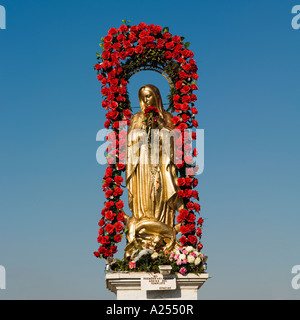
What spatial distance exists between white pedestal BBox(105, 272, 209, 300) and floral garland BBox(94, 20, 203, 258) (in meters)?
1.13

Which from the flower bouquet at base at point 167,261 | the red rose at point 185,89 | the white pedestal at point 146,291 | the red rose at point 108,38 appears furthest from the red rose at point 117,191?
the red rose at point 108,38

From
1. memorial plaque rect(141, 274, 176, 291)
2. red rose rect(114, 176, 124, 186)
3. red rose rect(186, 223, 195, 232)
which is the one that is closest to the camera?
memorial plaque rect(141, 274, 176, 291)

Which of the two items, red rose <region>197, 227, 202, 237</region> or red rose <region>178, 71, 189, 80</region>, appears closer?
red rose <region>197, 227, 202, 237</region>

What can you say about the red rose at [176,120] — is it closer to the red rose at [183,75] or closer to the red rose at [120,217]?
the red rose at [183,75]

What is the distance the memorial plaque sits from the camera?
14.3 meters

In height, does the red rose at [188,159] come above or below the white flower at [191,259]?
above

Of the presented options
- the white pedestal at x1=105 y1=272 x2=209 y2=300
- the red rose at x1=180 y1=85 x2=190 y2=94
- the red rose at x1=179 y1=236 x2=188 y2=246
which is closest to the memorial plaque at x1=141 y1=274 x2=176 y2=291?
the white pedestal at x1=105 y1=272 x2=209 y2=300

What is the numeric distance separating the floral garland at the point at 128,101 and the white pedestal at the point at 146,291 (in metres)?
1.13

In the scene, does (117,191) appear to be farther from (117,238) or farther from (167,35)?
(167,35)

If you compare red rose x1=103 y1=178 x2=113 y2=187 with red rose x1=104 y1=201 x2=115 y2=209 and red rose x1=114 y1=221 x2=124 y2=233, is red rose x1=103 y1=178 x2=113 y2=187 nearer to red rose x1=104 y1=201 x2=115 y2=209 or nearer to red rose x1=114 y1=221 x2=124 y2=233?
red rose x1=104 y1=201 x2=115 y2=209

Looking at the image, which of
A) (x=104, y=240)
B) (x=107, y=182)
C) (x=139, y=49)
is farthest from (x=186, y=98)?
(x=104, y=240)

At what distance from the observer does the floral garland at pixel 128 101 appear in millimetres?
15703

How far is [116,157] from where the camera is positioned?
1634cm
